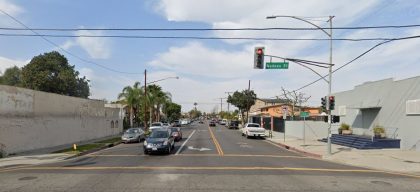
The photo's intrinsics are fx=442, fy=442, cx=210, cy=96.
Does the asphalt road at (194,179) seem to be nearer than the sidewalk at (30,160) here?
Yes

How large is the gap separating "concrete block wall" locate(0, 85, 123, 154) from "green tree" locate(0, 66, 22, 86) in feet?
182

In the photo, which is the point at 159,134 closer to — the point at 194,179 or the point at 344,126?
the point at 194,179

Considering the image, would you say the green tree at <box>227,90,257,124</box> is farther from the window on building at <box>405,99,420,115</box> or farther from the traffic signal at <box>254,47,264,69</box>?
the traffic signal at <box>254,47,264,69</box>

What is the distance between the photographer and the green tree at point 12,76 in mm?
91500

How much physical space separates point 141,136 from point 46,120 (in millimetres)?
11117

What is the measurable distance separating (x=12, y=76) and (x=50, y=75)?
50.1 ft

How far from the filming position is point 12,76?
9281cm

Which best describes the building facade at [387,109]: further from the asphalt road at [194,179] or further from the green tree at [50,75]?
the green tree at [50,75]

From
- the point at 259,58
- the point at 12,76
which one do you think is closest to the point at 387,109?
the point at 259,58

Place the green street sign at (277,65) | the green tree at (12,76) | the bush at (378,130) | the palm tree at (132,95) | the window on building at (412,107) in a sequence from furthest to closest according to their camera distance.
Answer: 1. the green tree at (12,76)
2. the palm tree at (132,95)
3. the bush at (378,130)
4. the green street sign at (277,65)
5. the window on building at (412,107)

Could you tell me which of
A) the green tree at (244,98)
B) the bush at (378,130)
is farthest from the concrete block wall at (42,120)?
the green tree at (244,98)

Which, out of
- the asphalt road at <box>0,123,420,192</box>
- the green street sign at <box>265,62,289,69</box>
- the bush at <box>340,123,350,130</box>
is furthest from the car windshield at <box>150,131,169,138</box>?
the bush at <box>340,123,350,130</box>

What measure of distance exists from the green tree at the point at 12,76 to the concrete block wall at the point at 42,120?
182 ft

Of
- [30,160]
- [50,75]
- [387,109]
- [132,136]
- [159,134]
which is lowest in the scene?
[30,160]
